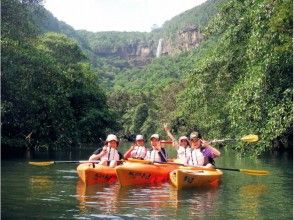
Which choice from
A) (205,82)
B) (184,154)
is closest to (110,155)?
(184,154)

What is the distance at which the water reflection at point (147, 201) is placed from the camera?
9172mm

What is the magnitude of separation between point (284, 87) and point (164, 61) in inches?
5096

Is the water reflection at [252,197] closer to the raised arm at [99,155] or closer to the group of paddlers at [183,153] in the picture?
the group of paddlers at [183,153]

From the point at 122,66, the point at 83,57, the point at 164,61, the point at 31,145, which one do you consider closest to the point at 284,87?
the point at 31,145

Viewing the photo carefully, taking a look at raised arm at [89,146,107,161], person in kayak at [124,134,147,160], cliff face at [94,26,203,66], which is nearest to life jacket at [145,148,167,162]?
person in kayak at [124,134,147,160]

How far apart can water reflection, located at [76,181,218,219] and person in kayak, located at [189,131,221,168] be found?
128cm

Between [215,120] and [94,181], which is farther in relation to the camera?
[215,120]

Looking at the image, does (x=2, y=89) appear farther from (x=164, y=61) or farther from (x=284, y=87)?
(x=164, y=61)

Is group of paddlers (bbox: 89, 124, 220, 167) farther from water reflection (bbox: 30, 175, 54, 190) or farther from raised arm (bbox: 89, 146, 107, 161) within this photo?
water reflection (bbox: 30, 175, 54, 190)

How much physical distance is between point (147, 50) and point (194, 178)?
161 m

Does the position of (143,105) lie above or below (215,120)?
above

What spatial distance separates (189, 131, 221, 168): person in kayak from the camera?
562 inches

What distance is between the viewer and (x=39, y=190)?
39.2 feet

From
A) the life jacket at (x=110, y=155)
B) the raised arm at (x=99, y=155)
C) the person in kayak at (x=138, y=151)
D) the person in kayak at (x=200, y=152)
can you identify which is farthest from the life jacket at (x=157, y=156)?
the raised arm at (x=99, y=155)
